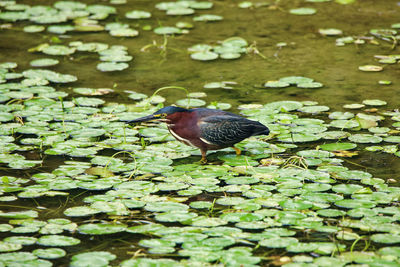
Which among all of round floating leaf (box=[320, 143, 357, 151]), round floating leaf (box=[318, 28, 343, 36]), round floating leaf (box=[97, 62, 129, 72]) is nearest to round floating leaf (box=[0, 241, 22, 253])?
round floating leaf (box=[320, 143, 357, 151])

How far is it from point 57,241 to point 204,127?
1.77 m

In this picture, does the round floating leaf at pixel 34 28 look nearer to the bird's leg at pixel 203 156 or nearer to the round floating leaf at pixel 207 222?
the bird's leg at pixel 203 156

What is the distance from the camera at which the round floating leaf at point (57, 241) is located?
13.3 ft

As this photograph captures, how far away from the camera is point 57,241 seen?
4.09m

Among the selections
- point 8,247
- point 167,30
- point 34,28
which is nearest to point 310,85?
point 167,30

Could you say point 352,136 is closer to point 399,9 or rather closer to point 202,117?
point 202,117

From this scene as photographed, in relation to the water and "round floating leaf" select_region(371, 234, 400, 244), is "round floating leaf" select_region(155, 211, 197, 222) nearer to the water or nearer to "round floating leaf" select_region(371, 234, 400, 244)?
"round floating leaf" select_region(371, 234, 400, 244)

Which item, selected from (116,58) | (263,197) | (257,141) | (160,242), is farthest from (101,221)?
(116,58)

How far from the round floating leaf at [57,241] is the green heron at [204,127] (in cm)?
159

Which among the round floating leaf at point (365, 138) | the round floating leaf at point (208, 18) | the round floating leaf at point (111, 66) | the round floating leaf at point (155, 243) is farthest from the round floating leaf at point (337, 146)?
the round floating leaf at point (208, 18)

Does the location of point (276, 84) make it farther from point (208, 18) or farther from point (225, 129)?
point (208, 18)

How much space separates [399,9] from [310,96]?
3476 mm

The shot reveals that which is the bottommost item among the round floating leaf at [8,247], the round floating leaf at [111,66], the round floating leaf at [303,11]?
the round floating leaf at [8,247]

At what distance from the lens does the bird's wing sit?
536 cm
